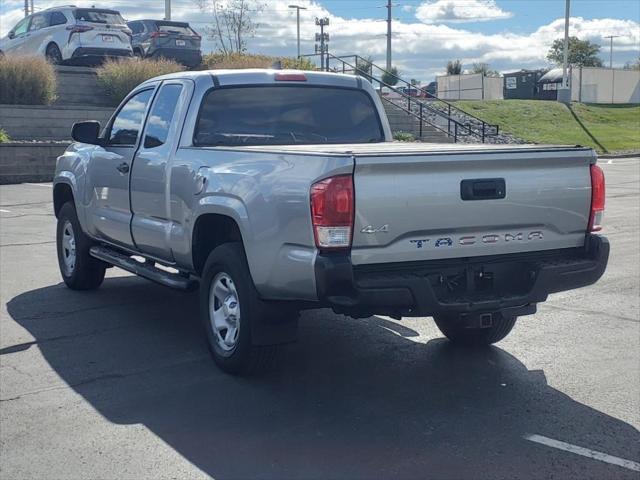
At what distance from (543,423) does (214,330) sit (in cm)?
231

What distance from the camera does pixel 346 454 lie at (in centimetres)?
477

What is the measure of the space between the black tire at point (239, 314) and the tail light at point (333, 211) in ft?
2.64

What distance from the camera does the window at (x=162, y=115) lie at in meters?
7.17

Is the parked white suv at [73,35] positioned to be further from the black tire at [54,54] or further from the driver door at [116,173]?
the driver door at [116,173]

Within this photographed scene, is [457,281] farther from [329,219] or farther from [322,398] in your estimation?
[322,398]

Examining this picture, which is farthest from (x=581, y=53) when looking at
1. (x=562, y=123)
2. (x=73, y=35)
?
(x=73, y=35)

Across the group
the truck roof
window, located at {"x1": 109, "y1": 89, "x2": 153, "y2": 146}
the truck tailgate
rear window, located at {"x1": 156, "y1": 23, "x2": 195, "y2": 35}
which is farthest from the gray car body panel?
rear window, located at {"x1": 156, "y1": 23, "x2": 195, "y2": 35}

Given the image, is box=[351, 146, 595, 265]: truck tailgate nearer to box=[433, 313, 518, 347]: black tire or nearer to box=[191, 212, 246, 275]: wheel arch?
box=[433, 313, 518, 347]: black tire

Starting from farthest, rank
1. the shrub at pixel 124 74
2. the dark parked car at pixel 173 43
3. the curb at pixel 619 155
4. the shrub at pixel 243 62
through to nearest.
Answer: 1. the curb at pixel 619 155
2. the dark parked car at pixel 173 43
3. the shrub at pixel 243 62
4. the shrub at pixel 124 74


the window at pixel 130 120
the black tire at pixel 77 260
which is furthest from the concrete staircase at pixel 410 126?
the window at pixel 130 120

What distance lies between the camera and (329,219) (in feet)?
16.5

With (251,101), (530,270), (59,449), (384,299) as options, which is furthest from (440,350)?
(59,449)

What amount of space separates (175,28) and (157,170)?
22223 mm

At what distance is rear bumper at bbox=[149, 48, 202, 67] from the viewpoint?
27.8 meters
